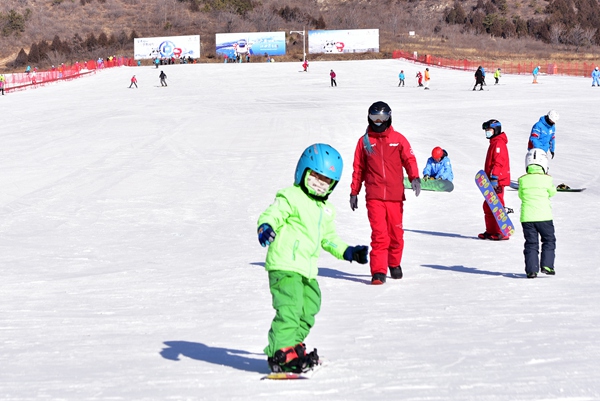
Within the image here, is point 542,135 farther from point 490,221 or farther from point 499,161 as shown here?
point 490,221

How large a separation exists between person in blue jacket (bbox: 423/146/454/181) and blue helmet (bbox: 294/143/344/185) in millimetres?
10900

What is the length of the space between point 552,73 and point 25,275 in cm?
5553

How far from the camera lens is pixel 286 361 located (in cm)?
477

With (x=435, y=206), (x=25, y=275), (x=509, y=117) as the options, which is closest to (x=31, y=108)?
(x=509, y=117)

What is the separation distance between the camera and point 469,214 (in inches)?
521

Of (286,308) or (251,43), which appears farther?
(251,43)

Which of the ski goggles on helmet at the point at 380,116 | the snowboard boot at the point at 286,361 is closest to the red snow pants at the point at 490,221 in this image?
the ski goggles on helmet at the point at 380,116

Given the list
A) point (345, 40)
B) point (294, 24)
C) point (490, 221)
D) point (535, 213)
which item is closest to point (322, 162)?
point (535, 213)

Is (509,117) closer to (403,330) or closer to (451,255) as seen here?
(451,255)

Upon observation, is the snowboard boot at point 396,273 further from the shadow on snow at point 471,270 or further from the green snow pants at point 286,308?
the green snow pants at point 286,308

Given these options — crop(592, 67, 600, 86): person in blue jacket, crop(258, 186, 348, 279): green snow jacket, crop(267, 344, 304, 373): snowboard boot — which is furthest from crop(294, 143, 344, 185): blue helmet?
crop(592, 67, 600, 86): person in blue jacket

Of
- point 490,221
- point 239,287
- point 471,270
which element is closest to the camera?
point 239,287

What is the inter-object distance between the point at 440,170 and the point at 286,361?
11.3 metres

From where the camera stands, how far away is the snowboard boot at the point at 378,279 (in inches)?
320
